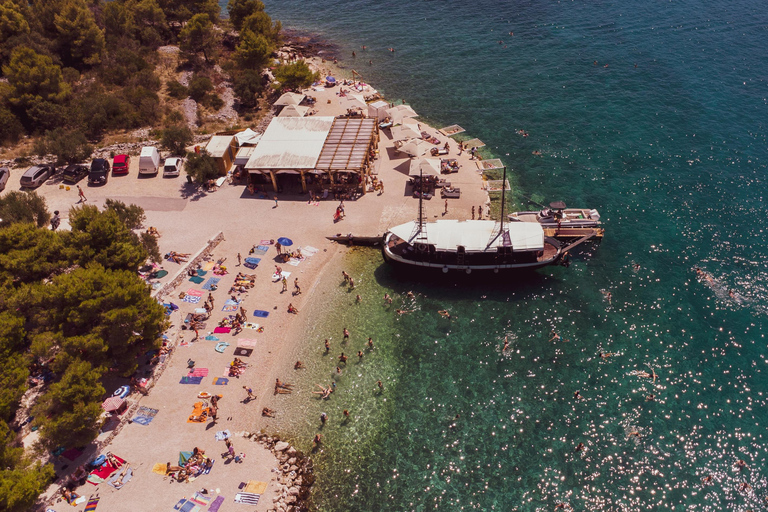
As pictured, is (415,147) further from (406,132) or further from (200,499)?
(200,499)

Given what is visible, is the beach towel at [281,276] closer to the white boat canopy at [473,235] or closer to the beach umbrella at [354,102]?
the white boat canopy at [473,235]

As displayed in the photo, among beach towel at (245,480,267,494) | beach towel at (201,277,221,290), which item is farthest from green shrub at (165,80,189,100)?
beach towel at (245,480,267,494)

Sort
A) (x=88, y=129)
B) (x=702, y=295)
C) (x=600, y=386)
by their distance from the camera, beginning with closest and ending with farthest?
(x=600, y=386), (x=702, y=295), (x=88, y=129)

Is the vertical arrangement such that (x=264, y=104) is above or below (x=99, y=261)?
above

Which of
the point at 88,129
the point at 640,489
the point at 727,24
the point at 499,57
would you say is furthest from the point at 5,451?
the point at 727,24

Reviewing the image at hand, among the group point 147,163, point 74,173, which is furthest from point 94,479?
point 74,173

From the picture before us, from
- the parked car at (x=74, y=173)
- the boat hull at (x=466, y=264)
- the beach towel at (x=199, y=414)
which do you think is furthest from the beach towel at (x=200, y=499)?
the parked car at (x=74, y=173)

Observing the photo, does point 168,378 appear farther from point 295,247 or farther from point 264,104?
point 264,104
